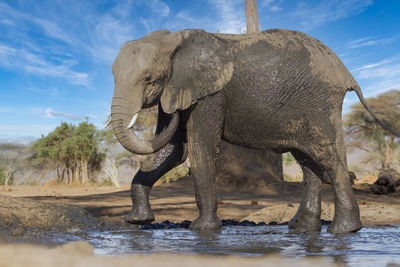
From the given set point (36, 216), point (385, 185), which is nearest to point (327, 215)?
point (36, 216)

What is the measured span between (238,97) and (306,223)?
1632 millimetres

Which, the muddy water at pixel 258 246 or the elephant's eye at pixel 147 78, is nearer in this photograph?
the muddy water at pixel 258 246

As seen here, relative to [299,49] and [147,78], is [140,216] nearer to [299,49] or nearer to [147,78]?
[147,78]

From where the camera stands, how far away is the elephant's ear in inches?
168

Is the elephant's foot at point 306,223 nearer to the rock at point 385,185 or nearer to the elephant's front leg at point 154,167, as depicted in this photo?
the elephant's front leg at point 154,167

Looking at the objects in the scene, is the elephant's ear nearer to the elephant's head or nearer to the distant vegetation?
the elephant's head

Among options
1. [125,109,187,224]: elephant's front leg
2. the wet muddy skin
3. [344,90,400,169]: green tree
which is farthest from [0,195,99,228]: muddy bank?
[344,90,400,169]: green tree

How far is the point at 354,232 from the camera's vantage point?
430cm

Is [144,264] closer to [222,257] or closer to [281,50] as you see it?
[222,257]

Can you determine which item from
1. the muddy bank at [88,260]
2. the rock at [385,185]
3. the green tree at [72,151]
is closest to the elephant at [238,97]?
the muddy bank at [88,260]

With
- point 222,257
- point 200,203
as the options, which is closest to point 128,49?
point 200,203

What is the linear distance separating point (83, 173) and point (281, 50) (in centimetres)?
1601

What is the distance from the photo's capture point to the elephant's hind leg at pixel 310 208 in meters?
4.68

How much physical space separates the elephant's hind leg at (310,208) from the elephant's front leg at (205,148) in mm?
1011
